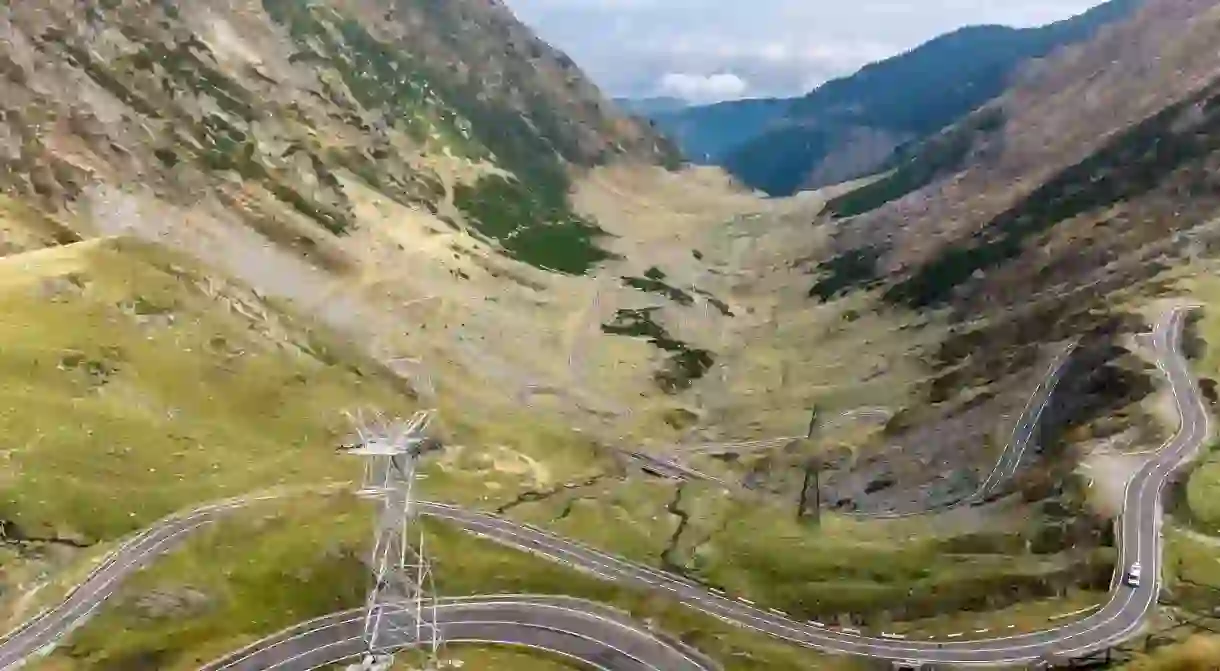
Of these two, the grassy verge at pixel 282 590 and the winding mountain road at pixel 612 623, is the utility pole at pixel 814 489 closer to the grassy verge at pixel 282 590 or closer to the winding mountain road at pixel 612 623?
the winding mountain road at pixel 612 623

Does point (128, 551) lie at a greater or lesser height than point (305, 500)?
lesser

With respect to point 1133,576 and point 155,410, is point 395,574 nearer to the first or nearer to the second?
point 155,410

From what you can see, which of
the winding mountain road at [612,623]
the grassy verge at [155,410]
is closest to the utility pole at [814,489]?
the winding mountain road at [612,623]

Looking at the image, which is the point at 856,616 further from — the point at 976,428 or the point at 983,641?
the point at 976,428

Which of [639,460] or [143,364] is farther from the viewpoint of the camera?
[639,460]

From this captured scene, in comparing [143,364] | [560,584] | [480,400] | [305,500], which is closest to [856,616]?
[560,584]

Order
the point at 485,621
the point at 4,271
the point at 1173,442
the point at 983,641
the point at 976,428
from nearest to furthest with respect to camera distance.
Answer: the point at 983,641 → the point at 485,621 → the point at 1173,442 → the point at 4,271 → the point at 976,428

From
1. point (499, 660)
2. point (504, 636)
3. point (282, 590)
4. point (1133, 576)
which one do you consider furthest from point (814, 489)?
point (282, 590)
